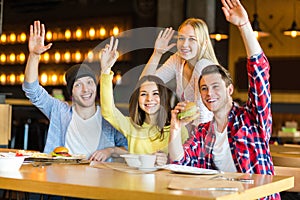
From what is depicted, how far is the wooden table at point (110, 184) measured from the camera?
205 cm

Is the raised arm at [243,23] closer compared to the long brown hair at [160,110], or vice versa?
the raised arm at [243,23]

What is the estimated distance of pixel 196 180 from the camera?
7.69ft

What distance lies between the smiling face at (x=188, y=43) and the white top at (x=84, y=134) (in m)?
0.58

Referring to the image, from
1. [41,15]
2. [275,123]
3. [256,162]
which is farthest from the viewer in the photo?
[41,15]

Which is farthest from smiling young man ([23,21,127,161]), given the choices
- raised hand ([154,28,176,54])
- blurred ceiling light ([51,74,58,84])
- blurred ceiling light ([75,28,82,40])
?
blurred ceiling light ([51,74,58,84])

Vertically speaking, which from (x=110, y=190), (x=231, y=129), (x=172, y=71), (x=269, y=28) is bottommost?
(x=110, y=190)

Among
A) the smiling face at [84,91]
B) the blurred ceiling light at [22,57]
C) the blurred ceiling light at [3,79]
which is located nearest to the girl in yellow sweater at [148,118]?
the smiling face at [84,91]

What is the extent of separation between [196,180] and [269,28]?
9.22 metres

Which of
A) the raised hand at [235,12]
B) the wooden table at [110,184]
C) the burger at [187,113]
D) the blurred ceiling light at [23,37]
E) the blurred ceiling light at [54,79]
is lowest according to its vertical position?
the wooden table at [110,184]

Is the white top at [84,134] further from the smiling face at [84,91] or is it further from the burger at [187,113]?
the burger at [187,113]

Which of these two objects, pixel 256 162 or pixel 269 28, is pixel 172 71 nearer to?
pixel 256 162

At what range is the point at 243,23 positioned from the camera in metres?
2.82

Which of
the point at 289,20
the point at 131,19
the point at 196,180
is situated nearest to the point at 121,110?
the point at 196,180

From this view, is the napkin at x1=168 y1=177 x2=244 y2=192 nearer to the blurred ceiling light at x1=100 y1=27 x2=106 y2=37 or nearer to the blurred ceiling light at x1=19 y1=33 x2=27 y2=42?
the blurred ceiling light at x1=100 y1=27 x2=106 y2=37
